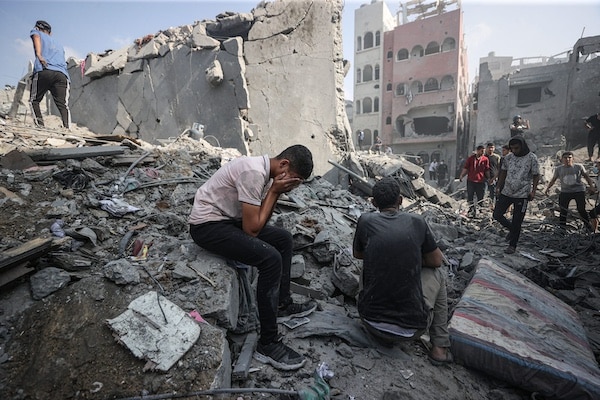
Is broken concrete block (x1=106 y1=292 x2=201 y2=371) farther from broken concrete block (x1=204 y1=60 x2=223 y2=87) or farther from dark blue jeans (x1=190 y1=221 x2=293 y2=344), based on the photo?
broken concrete block (x1=204 y1=60 x2=223 y2=87)

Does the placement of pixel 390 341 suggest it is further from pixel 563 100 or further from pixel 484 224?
pixel 563 100

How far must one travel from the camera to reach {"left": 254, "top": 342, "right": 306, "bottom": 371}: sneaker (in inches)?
71.8

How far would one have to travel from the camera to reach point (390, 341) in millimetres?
2102

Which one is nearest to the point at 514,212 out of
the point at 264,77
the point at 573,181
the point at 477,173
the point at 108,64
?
the point at 573,181

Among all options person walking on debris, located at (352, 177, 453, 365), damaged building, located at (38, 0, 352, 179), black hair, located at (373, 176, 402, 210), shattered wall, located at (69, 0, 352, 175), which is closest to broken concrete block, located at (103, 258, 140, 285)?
person walking on debris, located at (352, 177, 453, 365)

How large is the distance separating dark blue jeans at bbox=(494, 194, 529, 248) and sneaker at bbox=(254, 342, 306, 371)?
3961 mm

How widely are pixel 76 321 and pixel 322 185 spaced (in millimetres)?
4026

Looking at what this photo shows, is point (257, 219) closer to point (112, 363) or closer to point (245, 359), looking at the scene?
point (245, 359)

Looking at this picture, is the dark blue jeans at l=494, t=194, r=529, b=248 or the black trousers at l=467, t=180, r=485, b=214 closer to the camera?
the dark blue jeans at l=494, t=194, r=529, b=248

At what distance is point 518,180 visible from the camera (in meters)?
4.18

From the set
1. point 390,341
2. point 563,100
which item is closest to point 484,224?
point 390,341

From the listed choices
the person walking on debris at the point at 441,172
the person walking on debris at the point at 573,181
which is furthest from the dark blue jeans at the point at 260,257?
the person walking on debris at the point at 441,172

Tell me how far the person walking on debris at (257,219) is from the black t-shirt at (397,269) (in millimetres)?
607

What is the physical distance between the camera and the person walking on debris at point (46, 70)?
442cm
